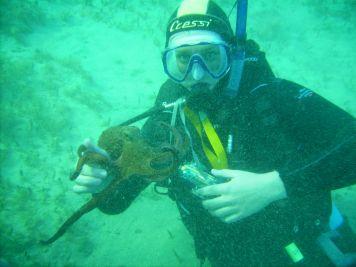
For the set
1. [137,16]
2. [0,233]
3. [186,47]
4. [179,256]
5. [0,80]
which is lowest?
[179,256]

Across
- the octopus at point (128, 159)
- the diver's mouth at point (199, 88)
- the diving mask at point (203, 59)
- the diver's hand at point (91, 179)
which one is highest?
the diving mask at point (203, 59)

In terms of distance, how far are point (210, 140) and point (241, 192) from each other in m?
0.68

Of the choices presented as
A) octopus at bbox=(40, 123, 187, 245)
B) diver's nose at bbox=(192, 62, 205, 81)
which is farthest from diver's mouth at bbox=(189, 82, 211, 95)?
octopus at bbox=(40, 123, 187, 245)

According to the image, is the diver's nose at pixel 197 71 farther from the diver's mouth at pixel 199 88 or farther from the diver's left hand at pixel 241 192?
the diver's left hand at pixel 241 192

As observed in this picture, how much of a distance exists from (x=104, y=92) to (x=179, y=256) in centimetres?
510

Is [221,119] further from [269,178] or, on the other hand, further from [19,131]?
[19,131]

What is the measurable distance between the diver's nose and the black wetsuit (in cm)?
25

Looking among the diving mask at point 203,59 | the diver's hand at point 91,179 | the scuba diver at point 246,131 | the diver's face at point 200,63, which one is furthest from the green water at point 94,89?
the diving mask at point 203,59

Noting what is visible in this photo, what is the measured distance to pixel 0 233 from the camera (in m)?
4.84

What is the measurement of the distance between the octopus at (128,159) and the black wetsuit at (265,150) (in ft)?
2.25

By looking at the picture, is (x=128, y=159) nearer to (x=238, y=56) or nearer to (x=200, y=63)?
(x=200, y=63)

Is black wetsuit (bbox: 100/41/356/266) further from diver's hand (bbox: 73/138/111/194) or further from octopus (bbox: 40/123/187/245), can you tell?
octopus (bbox: 40/123/187/245)

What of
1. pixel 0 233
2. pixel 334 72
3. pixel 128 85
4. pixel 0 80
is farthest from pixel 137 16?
pixel 0 233

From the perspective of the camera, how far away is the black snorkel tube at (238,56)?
247cm
